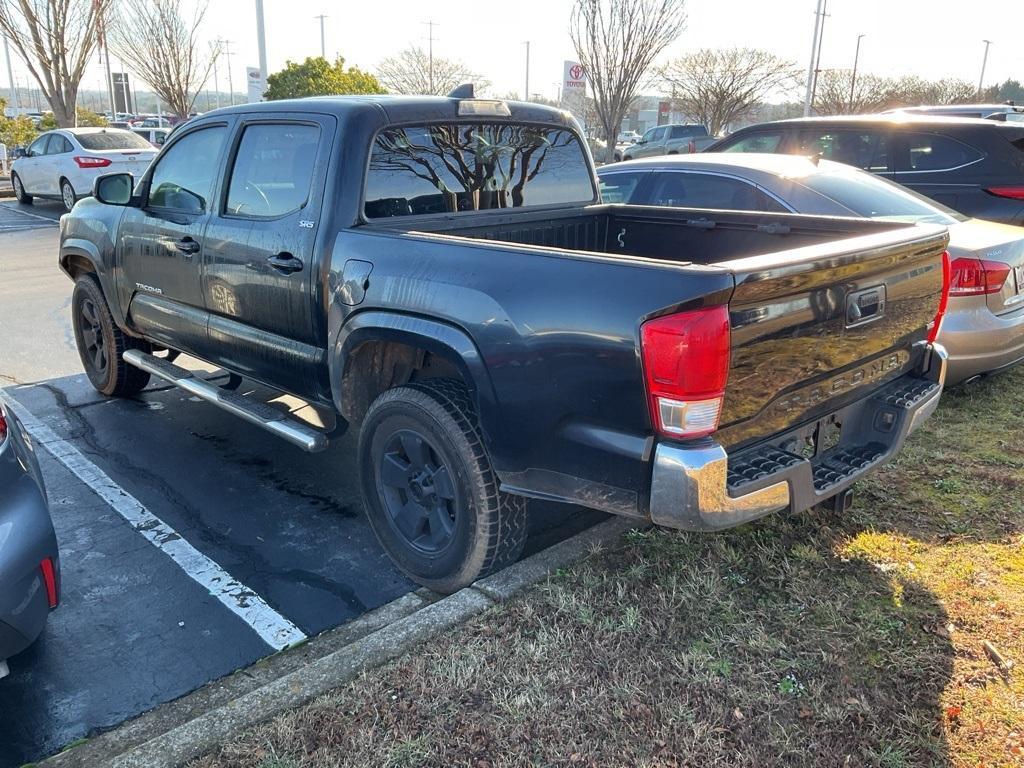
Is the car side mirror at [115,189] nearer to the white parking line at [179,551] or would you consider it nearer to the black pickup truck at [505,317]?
the black pickup truck at [505,317]

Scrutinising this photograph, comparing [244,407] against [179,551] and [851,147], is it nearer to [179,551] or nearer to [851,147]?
[179,551]

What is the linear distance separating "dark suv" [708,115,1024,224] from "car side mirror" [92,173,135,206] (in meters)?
5.27

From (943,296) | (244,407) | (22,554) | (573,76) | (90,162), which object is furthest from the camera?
(573,76)

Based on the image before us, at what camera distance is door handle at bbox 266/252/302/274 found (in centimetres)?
371

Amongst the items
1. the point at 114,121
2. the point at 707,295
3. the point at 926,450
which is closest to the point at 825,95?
the point at 114,121

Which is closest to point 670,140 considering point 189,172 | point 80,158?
point 80,158

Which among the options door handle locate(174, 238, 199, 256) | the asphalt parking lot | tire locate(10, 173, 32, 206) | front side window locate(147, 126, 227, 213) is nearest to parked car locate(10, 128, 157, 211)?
tire locate(10, 173, 32, 206)

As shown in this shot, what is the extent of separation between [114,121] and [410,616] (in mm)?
41002

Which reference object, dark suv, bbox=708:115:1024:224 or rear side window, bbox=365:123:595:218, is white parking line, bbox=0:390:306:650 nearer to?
rear side window, bbox=365:123:595:218

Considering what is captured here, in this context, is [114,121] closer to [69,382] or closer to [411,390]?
[69,382]

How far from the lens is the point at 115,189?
16.4 ft

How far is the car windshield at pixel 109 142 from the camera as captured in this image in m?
15.8

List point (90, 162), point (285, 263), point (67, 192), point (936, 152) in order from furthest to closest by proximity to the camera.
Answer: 1. point (67, 192)
2. point (90, 162)
3. point (936, 152)
4. point (285, 263)

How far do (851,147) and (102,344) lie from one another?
653cm
